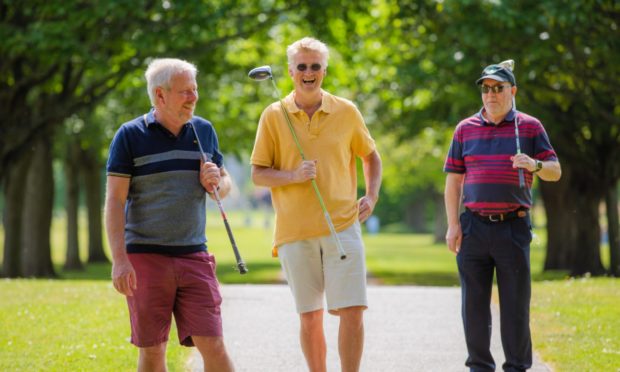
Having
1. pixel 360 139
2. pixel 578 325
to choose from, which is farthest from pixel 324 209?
pixel 578 325

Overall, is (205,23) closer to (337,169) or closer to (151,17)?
(151,17)

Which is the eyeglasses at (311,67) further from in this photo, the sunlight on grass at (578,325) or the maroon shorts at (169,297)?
the sunlight on grass at (578,325)

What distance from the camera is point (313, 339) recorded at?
6.21 meters

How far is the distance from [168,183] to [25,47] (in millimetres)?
12042

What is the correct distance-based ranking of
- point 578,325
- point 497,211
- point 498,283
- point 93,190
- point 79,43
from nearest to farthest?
point 497,211, point 498,283, point 578,325, point 79,43, point 93,190

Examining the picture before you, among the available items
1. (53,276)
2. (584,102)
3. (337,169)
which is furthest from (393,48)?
(337,169)

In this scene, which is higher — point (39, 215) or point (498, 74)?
point (498, 74)

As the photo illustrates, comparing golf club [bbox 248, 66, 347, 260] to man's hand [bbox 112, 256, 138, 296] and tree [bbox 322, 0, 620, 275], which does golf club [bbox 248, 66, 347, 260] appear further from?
tree [bbox 322, 0, 620, 275]

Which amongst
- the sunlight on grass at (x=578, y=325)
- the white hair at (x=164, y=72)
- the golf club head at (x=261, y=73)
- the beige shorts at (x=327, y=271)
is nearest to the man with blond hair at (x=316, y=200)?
the beige shorts at (x=327, y=271)

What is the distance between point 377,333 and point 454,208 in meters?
3.27

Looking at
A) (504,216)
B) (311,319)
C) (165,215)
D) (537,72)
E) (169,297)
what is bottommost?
(311,319)

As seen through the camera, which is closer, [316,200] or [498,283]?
[316,200]

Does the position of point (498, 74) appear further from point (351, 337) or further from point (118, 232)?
point (118, 232)

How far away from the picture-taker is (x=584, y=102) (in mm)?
19875
